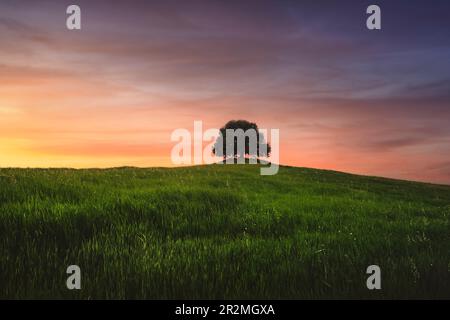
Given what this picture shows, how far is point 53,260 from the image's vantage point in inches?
231

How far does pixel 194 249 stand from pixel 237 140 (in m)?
66.4

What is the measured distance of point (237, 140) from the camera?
72688 millimetres

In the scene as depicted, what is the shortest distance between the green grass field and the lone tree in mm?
61659

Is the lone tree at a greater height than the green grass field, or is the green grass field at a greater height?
the lone tree

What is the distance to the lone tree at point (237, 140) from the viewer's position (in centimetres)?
7256

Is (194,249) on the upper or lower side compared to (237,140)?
lower

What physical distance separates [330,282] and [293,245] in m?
1.59

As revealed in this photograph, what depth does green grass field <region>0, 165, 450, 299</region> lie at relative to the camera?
207 inches

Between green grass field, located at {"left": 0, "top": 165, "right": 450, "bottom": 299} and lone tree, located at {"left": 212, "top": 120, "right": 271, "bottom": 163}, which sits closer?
green grass field, located at {"left": 0, "top": 165, "right": 450, "bottom": 299}

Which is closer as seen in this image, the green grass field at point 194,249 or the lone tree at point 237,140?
the green grass field at point 194,249

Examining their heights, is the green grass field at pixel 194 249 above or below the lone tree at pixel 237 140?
below

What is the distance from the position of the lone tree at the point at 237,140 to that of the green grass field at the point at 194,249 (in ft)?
202
